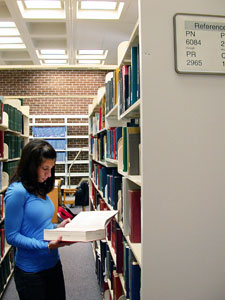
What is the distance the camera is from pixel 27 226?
5.19 feet

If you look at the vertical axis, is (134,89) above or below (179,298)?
above

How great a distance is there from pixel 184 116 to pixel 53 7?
175 inches

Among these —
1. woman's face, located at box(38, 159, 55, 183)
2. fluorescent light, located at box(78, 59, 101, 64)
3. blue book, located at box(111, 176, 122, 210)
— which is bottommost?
blue book, located at box(111, 176, 122, 210)

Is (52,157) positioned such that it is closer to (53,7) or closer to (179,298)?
(179,298)

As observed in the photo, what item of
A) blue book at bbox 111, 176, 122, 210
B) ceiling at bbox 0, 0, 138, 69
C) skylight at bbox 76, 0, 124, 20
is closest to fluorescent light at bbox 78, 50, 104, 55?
ceiling at bbox 0, 0, 138, 69

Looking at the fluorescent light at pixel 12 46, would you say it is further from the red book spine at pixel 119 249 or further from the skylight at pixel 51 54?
the red book spine at pixel 119 249

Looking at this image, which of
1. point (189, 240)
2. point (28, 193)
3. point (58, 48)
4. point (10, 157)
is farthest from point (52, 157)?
point (58, 48)

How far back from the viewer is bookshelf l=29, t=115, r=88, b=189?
23.9ft

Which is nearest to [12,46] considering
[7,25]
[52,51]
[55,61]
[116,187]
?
[52,51]

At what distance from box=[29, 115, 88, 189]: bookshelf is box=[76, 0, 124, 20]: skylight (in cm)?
309

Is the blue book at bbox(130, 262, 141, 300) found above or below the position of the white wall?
below

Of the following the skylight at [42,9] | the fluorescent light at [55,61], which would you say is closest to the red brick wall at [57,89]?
the fluorescent light at [55,61]

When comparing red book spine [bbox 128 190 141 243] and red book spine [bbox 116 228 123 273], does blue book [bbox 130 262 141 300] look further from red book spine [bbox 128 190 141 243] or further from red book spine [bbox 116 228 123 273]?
red book spine [bbox 116 228 123 273]

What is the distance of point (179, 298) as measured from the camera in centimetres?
108
